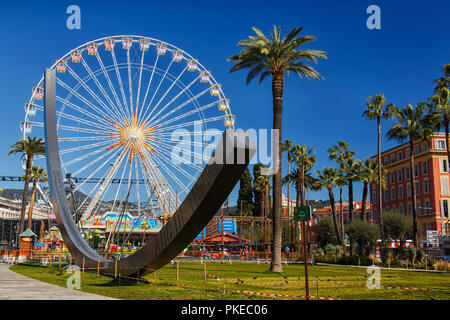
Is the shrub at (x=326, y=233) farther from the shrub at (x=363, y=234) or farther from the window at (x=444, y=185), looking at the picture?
the window at (x=444, y=185)

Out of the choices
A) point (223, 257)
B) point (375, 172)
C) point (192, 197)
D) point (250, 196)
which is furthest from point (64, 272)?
point (250, 196)

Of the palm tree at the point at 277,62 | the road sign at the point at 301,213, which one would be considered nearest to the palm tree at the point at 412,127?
the palm tree at the point at 277,62

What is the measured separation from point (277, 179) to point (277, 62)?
294 inches

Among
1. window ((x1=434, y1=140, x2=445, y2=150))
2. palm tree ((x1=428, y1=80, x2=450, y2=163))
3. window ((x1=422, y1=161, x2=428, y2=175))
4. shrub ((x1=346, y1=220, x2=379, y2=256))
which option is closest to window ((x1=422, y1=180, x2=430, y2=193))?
window ((x1=422, y1=161, x2=428, y2=175))

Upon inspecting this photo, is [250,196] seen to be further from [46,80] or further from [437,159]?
[46,80]

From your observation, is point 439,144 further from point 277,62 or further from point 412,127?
point 277,62

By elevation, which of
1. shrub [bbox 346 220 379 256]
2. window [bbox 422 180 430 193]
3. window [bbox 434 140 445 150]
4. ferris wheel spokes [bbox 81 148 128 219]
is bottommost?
shrub [bbox 346 220 379 256]

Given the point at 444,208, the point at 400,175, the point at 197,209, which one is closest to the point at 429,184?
the point at 444,208

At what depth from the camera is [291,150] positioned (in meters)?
63.0

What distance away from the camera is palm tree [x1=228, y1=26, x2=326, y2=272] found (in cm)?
2873

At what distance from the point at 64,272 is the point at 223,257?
24.5 meters

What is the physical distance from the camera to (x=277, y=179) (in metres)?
28.6

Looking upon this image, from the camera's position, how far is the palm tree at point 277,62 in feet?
94.3

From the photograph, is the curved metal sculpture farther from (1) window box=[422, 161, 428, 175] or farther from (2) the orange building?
(1) window box=[422, 161, 428, 175]
